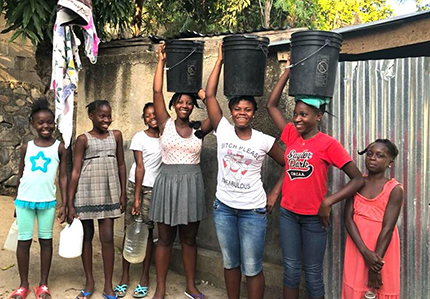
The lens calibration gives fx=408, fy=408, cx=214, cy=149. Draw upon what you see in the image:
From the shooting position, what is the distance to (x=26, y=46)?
349 inches

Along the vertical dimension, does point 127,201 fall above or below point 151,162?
below

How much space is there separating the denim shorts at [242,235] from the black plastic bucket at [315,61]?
0.97 metres

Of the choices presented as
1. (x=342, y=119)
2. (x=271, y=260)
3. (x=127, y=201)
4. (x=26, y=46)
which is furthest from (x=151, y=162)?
(x=26, y=46)

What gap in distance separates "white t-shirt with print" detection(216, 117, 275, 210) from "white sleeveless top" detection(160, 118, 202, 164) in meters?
0.38

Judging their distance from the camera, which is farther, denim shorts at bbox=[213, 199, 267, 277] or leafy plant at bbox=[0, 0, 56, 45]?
leafy plant at bbox=[0, 0, 56, 45]

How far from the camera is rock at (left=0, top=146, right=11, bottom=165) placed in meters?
8.58

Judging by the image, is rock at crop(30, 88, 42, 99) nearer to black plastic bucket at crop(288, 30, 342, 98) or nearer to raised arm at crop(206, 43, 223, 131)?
raised arm at crop(206, 43, 223, 131)

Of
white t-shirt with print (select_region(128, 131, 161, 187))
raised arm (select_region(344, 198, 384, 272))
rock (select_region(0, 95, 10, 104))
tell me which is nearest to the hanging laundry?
white t-shirt with print (select_region(128, 131, 161, 187))

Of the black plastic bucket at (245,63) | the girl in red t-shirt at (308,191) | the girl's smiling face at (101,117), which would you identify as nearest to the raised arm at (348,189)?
the girl in red t-shirt at (308,191)

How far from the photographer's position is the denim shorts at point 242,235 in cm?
305

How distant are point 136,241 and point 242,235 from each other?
1.26 meters

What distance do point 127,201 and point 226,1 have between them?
7.00 meters

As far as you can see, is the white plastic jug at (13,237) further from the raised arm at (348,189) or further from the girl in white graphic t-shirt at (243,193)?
the raised arm at (348,189)

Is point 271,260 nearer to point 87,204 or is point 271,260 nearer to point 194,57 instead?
point 87,204
